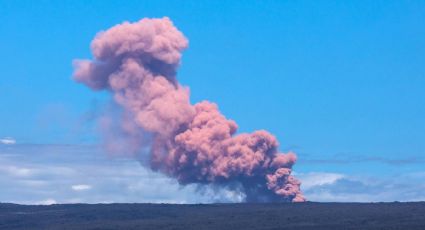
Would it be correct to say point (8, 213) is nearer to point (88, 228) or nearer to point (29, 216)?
point (29, 216)

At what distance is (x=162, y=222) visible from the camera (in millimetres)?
151875

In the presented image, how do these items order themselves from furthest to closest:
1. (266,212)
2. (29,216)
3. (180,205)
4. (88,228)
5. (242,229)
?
(180,205) < (29,216) < (266,212) < (88,228) < (242,229)

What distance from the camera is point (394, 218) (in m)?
141

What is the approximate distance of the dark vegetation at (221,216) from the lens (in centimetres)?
13875

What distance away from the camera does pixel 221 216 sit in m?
155

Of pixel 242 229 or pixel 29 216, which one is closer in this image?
pixel 242 229

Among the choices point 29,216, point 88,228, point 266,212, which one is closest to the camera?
point 88,228

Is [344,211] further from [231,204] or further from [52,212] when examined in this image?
[52,212]

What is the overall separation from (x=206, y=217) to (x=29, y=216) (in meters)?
30.8

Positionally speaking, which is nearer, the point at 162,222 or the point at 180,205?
the point at 162,222

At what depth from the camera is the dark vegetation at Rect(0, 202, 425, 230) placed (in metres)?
139

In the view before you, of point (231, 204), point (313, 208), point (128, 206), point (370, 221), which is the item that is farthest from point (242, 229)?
point (128, 206)

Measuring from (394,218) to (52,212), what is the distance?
6133 cm

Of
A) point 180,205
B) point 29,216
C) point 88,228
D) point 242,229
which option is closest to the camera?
point 242,229
